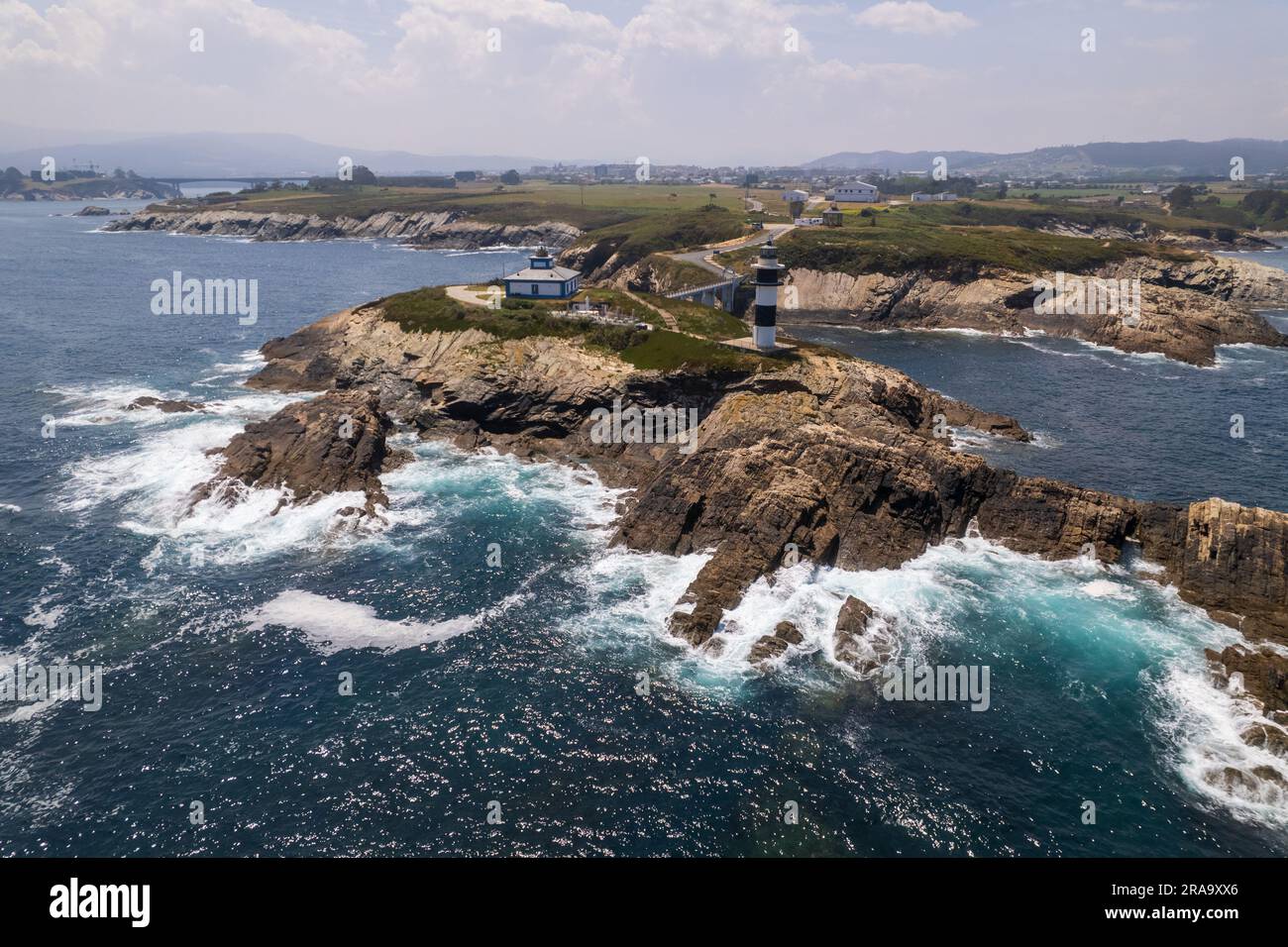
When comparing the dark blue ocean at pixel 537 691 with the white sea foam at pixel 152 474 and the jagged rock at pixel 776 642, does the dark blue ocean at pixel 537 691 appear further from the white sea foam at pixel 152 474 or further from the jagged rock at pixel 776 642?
the jagged rock at pixel 776 642

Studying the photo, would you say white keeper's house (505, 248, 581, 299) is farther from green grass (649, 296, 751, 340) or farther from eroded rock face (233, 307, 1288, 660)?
eroded rock face (233, 307, 1288, 660)

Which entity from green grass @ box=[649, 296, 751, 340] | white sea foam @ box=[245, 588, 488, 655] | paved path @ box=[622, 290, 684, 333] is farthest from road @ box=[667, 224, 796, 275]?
white sea foam @ box=[245, 588, 488, 655]

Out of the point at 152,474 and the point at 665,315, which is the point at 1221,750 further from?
the point at 152,474

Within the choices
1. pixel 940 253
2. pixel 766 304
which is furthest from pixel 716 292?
pixel 940 253

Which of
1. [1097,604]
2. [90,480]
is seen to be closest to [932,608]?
[1097,604]

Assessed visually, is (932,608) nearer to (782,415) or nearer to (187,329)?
(782,415)

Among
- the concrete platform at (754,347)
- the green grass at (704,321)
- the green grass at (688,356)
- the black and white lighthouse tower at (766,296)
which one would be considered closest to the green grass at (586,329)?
the green grass at (688,356)
